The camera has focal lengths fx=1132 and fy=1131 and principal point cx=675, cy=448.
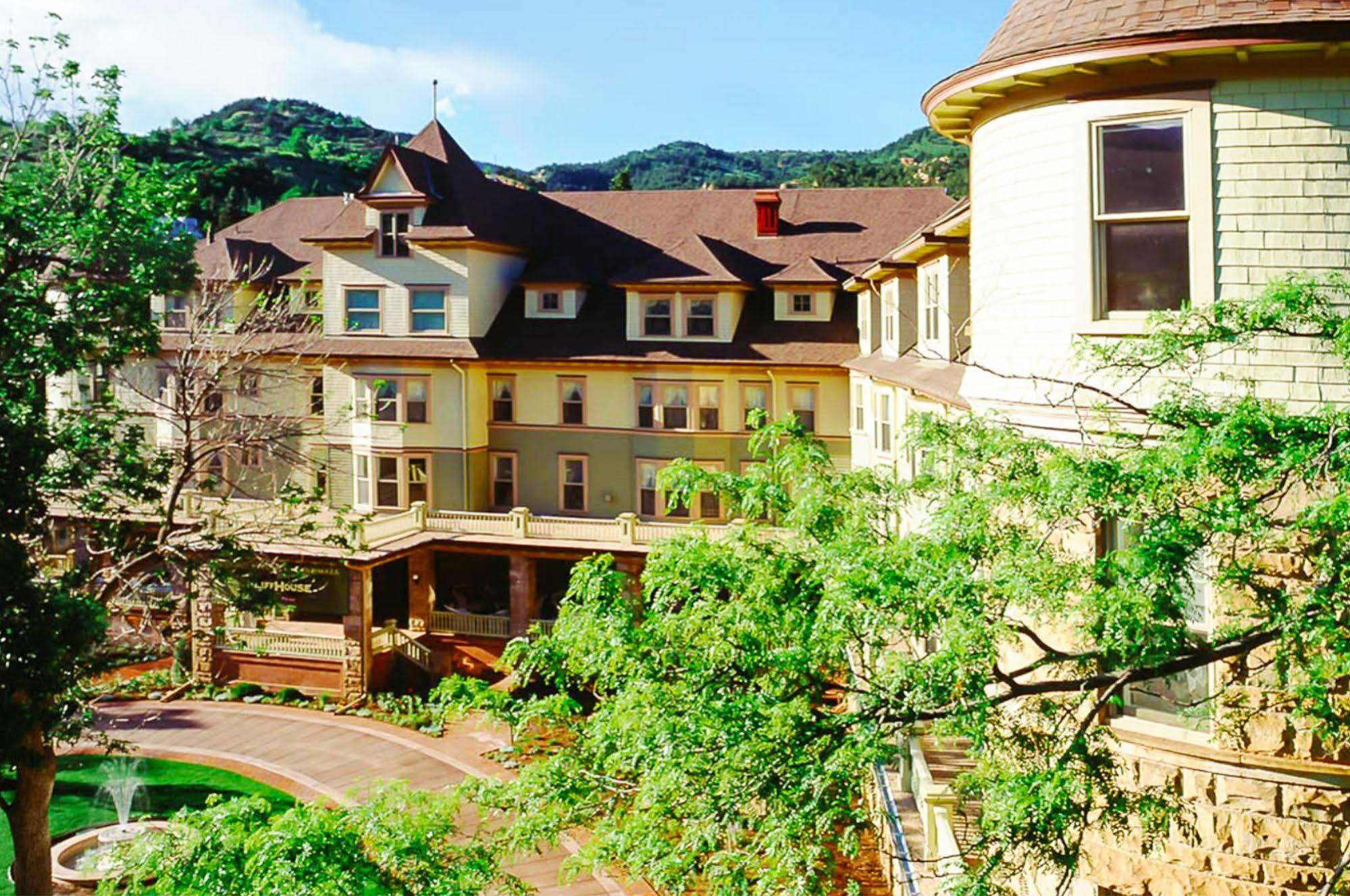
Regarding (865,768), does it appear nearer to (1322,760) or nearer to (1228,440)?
(1228,440)

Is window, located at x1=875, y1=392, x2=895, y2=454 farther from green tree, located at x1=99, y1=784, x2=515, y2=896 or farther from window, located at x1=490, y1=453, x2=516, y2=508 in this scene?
green tree, located at x1=99, y1=784, x2=515, y2=896

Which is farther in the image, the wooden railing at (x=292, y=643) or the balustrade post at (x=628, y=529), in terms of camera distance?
the balustrade post at (x=628, y=529)

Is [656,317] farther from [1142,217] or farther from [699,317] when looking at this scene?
[1142,217]

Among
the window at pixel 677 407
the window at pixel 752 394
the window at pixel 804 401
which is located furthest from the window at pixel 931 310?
the window at pixel 677 407

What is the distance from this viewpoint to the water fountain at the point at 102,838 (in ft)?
64.4

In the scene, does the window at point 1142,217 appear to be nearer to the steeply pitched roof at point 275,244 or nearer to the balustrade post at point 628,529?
the balustrade post at point 628,529

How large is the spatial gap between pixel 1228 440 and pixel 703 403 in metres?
28.4

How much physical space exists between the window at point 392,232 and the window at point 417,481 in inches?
256

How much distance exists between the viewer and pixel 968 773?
7.29 m

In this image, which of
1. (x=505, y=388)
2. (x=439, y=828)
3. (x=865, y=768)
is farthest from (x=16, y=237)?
(x=505, y=388)

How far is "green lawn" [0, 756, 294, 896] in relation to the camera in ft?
74.7

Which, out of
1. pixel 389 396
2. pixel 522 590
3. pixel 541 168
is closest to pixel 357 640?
pixel 522 590

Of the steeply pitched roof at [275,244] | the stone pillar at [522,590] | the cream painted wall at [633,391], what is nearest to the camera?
the stone pillar at [522,590]

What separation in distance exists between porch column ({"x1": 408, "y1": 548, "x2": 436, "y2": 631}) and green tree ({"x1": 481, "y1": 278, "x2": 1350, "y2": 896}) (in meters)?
24.6
